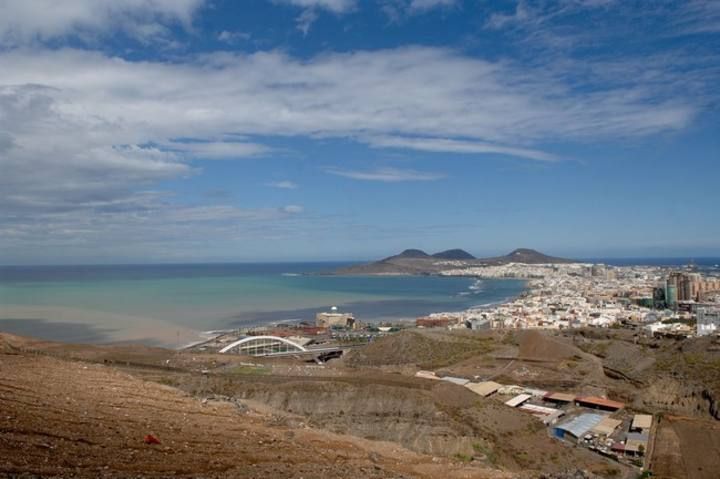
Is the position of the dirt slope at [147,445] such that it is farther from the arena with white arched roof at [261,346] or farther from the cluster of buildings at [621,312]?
the cluster of buildings at [621,312]

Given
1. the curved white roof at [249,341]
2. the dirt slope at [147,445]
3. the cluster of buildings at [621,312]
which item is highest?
the dirt slope at [147,445]

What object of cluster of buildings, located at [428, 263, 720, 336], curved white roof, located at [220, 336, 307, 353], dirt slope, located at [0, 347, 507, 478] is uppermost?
dirt slope, located at [0, 347, 507, 478]

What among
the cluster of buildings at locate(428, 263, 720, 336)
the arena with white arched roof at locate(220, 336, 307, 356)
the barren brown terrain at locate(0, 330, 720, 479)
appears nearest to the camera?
the barren brown terrain at locate(0, 330, 720, 479)

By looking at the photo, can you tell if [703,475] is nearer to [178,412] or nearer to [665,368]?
[178,412]

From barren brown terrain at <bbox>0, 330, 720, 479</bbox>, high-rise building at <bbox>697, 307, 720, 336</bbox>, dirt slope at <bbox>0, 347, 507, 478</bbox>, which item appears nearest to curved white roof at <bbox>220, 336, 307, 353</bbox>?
barren brown terrain at <bbox>0, 330, 720, 479</bbox>

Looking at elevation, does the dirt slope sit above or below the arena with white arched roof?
above

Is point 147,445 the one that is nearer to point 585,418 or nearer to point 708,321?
point 585,418

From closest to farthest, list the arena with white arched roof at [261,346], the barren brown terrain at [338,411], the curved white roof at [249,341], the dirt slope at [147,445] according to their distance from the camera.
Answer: the dirt slope at [147,445]
the barren brown terrain at [338,411]
the curved white roof at [249,341]
the arena with white arched roof at [261,346]

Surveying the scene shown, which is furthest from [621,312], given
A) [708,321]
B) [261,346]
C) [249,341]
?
[249,341]

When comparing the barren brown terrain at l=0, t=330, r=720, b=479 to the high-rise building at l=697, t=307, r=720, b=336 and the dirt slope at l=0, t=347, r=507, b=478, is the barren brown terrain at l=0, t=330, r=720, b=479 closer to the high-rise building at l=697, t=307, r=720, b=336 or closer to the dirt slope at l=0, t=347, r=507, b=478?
the dirt slope at l=0, t=347, r=507, b=478

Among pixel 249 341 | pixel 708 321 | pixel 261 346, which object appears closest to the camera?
pixel 249 341

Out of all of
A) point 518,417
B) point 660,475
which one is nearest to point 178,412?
point 518,417

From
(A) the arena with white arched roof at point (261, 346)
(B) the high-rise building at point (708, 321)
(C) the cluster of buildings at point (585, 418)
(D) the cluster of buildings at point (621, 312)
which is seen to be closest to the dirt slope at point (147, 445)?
(C) the cluster of buildings at point (585, 418)
